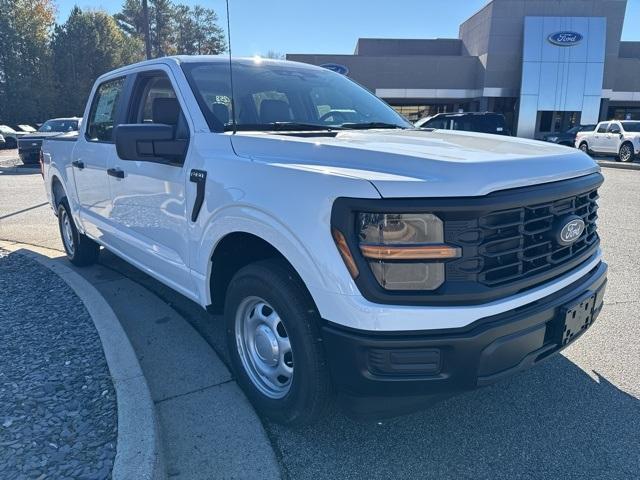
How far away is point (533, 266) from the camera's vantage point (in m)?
2.34

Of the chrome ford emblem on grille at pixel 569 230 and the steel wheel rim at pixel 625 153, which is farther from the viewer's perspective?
the steel wheel rim at pixel 625 153

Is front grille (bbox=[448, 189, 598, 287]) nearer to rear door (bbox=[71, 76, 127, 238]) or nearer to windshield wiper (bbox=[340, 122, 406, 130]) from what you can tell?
windshield wiper (bbox=[340, 122, 406, 130])

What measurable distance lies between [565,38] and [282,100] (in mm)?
37776

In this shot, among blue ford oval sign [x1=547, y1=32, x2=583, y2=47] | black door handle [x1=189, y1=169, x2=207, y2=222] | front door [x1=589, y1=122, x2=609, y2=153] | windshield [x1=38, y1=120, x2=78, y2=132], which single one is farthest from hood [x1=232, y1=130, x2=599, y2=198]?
blue ford oval sign [x1=547, y1=32, x2=583, y2=47]

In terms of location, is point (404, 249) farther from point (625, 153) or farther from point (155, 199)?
point (625, 153)

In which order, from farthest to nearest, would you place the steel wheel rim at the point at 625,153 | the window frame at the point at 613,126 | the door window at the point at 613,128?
the door window at the point at 613,128 → the window frame at the point at 613,126 → the steel wheel rim at the point at 625,153

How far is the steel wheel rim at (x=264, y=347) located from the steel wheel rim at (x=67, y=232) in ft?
12.1

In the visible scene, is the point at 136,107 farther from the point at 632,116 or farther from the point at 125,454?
the point at 632,116

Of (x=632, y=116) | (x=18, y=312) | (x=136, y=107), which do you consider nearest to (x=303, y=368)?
(x=136, y=107)

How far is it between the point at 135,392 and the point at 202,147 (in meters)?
1.46

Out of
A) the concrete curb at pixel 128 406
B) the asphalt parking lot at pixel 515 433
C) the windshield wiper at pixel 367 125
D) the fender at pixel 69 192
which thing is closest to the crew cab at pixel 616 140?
the asphalt parking lot at pixel 515 433

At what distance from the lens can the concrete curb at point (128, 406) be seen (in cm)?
226

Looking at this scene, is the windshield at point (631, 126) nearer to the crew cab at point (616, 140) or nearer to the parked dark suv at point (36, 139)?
the crew cab at point (616, 140)

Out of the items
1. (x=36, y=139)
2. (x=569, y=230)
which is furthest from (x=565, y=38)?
(x=569, y=230)
